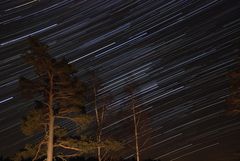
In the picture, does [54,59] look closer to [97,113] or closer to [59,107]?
[59,107]

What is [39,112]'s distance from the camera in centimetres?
1658

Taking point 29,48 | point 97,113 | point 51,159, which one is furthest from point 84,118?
point 97,113

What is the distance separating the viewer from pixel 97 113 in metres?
23.7

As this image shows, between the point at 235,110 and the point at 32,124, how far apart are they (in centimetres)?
1053

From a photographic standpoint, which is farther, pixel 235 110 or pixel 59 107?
pixel 235 110

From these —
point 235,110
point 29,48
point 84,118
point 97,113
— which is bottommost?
point 235,110

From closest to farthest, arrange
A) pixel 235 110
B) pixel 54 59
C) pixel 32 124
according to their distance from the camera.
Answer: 1. pixel 32 124
2. pixel 54 59
3. pixel 235 110

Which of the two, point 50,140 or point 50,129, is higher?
point 50,129

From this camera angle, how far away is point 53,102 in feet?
56.7

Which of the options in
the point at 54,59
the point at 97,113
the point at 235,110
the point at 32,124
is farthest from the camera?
the point at 97,113

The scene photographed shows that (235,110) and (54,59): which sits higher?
(54,59)

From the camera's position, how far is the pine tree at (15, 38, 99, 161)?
16781mm

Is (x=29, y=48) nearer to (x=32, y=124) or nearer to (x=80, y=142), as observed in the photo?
(x=32, y=124)

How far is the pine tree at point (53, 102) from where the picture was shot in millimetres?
16781
